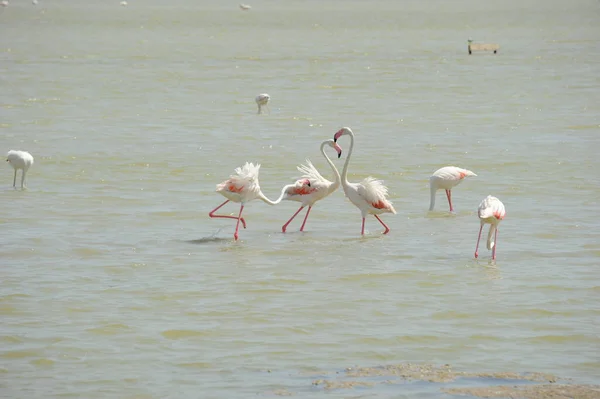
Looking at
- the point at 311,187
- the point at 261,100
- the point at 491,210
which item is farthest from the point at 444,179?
the point at 261,100

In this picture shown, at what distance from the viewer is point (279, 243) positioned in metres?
12.9

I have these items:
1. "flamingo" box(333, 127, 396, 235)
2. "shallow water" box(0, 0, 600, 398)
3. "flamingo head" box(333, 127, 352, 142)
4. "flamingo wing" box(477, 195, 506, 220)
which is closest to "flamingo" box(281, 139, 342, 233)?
"flamingo head" box(333, 127, 352, 142)

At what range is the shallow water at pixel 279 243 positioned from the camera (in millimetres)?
8609

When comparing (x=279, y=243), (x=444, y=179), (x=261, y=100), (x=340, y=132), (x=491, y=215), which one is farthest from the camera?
(x=261, y=100)

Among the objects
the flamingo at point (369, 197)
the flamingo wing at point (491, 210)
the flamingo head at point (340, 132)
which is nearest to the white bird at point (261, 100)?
the flamingo head at point (340, 132)

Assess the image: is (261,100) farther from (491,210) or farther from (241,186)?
(491,210)

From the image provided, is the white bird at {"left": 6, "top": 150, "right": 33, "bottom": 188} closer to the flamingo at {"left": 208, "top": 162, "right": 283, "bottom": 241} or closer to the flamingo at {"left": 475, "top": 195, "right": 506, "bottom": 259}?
the flamingo at {"left": 208, "top": 162, "right": 283, "bottom": 241}

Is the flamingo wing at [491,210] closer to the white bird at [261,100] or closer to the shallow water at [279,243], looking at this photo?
the shallow water at [279,243]

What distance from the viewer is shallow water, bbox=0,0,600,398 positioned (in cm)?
861

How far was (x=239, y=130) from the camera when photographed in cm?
2300

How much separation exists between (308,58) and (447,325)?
35259mm

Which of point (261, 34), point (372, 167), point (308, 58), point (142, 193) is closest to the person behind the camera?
point (142, 193)

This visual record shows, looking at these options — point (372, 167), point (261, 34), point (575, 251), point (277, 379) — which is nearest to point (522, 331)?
point (277, 379)

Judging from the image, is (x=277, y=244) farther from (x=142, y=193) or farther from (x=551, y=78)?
(x=551, y=78)
